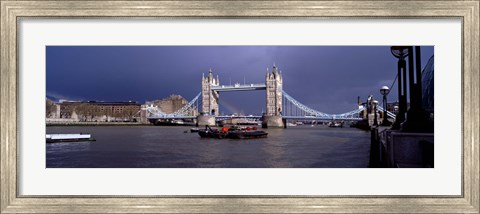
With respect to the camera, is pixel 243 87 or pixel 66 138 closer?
pixel 243 87

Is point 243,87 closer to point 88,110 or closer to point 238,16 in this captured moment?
point 88,110

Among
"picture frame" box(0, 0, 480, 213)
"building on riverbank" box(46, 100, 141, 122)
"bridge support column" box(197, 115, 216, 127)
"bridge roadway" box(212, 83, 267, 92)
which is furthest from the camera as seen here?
"bridge support column" box(197, 115, 216, 127)

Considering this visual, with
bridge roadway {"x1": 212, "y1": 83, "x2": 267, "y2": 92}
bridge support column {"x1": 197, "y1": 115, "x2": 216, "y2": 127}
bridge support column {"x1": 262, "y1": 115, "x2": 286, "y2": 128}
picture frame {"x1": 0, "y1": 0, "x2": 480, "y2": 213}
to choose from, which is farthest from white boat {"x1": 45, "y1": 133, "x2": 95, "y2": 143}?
picture frame {"x1": 0, "y1": 0, "x2": 480, "y2": 213}

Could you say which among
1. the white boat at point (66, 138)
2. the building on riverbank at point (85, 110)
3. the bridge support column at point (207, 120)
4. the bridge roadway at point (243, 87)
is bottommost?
the white boat at point (66, 138)

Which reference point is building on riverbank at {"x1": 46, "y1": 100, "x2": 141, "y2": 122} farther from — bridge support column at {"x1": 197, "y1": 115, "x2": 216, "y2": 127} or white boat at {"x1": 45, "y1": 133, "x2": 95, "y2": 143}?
bridge support column at {"x1": 197, "y1": 115, "x2": 216, "y2": 127}

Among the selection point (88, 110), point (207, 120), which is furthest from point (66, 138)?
point (207, 120)

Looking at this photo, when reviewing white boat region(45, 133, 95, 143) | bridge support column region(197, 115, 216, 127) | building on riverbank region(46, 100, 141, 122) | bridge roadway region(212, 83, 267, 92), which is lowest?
white boat region(45, 133, 95, 143)

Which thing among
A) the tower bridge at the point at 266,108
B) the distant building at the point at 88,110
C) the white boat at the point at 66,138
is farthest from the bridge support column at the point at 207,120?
the distant building at the point at 88,110

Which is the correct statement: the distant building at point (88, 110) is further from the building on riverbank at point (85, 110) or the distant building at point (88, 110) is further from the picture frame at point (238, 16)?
the picture frame at point (238, 16)

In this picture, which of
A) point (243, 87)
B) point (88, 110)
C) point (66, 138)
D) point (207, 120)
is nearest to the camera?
point (88, 110)
